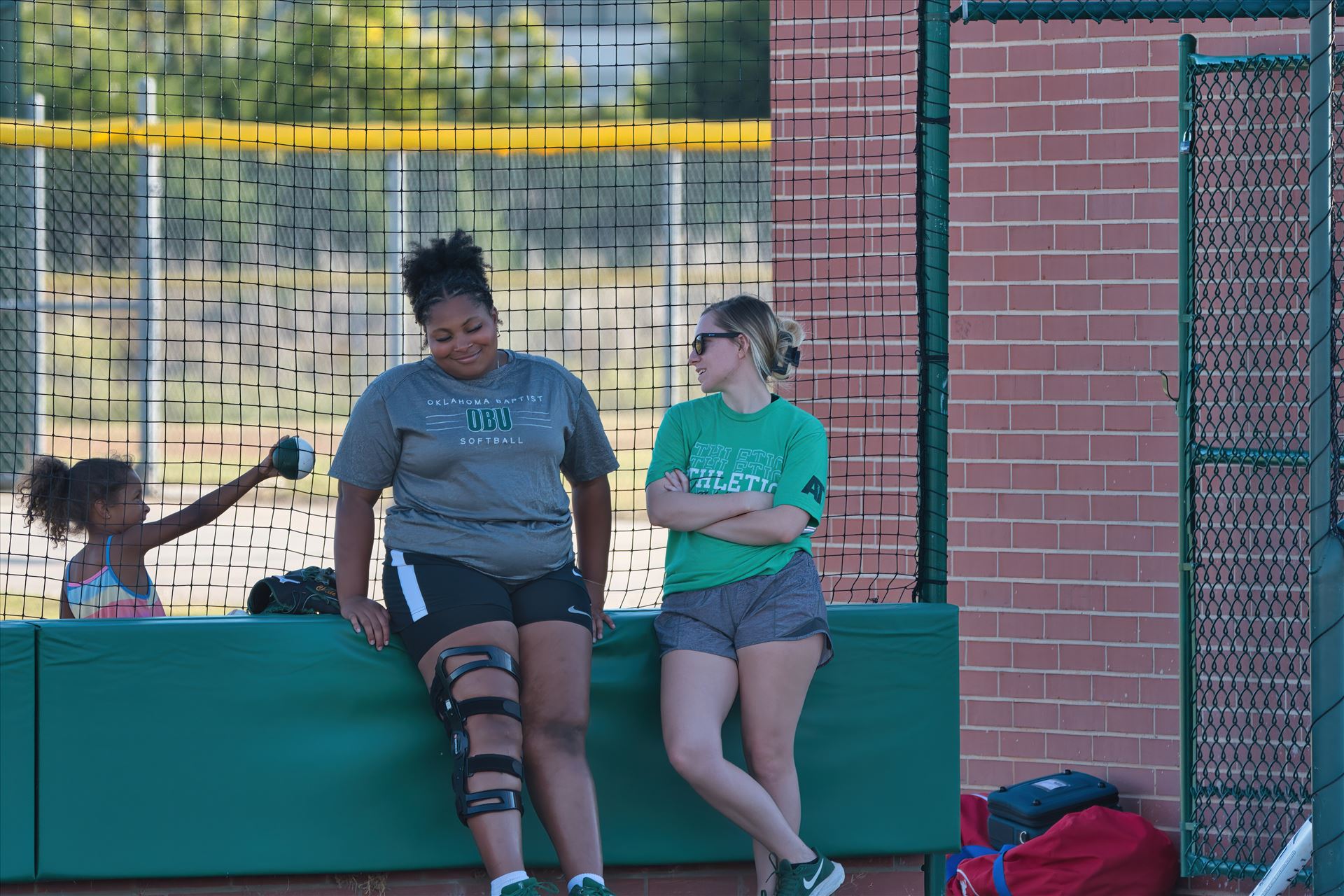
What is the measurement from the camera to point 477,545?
3652mm

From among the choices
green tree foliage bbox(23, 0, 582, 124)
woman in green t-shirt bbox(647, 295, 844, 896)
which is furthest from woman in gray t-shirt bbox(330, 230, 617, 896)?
green tree foliage bbox(23, 0, 582, 124)

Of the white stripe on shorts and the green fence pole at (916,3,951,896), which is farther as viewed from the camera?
the green fence pole at (916,3,951,896)

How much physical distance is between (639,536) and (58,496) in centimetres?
656

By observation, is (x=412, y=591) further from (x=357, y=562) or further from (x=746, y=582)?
(x=746, y=582)

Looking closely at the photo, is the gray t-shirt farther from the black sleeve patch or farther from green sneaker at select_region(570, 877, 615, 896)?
green sneaker at select_region(570, 877, 615, 896)

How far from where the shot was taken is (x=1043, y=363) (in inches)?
208

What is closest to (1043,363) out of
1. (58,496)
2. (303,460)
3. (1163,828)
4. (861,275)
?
(861,275)

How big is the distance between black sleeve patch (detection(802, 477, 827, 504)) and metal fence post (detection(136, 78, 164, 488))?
5.30m

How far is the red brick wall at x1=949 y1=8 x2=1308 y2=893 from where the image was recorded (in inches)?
205

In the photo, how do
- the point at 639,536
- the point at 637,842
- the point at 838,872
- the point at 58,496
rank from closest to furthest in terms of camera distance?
the point at 838,872 → the point at 637,842 → the point at 58,496 → the point at 639,536

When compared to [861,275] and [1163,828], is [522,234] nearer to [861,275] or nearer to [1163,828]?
[861,275]

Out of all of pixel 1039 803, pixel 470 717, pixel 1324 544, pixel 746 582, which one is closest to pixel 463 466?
pixel 470 717

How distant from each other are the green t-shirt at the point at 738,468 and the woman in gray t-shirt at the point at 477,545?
0.69 feet

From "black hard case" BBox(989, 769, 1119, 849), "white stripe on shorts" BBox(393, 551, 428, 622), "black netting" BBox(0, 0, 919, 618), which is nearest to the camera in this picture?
"white stripe on shorts" BBox(393, 551, 428, 622)
